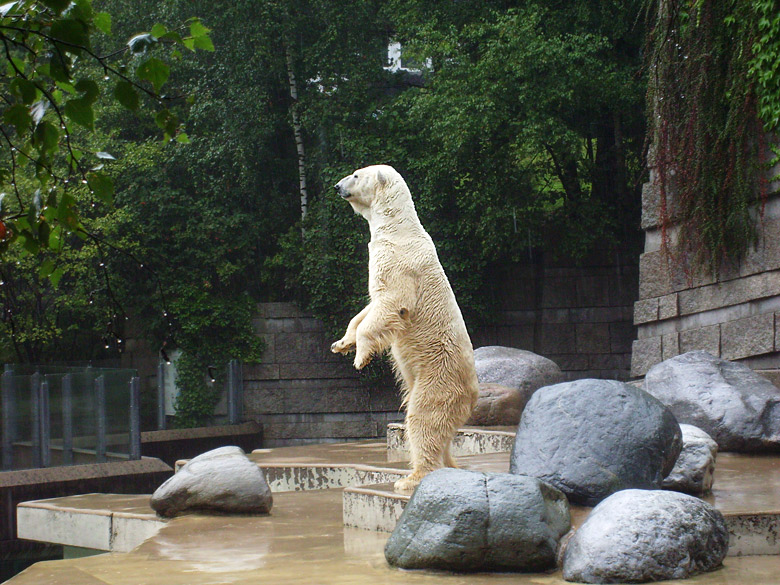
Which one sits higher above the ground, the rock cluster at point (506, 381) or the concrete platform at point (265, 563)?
the rock cluster at point (506, 381)

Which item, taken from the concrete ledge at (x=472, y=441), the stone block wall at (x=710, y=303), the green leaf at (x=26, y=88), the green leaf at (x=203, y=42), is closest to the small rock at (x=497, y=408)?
the concrete ledge at (x=472, y=441)

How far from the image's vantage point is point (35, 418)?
12.2 m

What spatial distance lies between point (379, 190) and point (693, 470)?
2806mm

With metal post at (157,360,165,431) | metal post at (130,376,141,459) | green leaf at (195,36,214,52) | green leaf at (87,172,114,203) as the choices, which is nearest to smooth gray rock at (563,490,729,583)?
green leaf at (87,172,114,203)

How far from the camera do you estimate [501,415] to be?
31.3 feet

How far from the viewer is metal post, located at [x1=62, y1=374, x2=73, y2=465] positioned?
1225 cm

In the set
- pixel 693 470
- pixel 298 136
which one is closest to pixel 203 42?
pixel 693 470

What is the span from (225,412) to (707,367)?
11012 mm

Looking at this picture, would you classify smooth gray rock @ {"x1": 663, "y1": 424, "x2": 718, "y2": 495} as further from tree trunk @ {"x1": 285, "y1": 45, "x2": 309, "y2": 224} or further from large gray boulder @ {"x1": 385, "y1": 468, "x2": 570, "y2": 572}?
tree trunk @ {"x1": 285, "y1": 45, "x2": 309, "y2": 224}

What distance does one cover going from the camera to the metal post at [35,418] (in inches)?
474

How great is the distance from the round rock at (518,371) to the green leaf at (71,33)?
8064 mm

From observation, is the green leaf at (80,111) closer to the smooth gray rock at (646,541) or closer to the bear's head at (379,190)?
the smooth gray rock at (646,541)

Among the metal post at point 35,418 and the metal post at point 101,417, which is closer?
the metal post at point 35,418

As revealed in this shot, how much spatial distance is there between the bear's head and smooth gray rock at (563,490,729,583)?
2.61 meters
